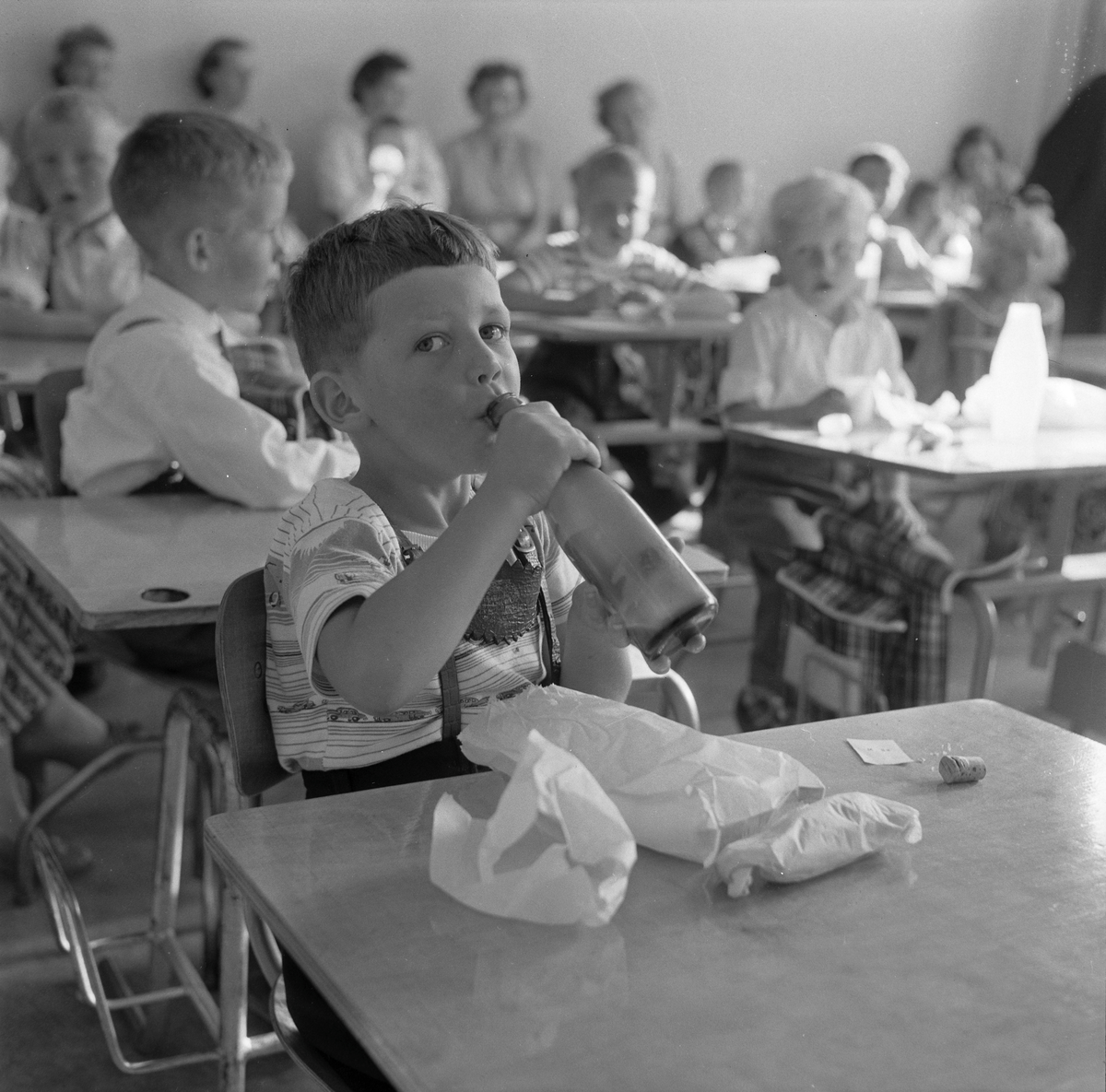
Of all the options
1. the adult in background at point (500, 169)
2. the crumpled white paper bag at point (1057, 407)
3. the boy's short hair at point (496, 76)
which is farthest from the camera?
the adult in background at point (500, 169)

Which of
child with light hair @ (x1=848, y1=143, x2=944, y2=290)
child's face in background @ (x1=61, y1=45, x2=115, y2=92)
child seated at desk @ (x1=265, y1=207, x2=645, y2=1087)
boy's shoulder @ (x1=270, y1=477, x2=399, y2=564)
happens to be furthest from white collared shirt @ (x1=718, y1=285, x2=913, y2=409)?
child's face in background @ (x1=61, y1=45, x2=115, y2=92)

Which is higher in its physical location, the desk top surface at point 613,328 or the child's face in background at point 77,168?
the child's face in background at point 77,168

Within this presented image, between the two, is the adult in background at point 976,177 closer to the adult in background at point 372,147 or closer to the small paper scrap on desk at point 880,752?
the adult in background at point 372,147

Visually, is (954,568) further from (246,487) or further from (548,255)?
(548,255)

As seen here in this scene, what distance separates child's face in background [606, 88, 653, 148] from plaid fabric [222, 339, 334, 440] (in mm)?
4364

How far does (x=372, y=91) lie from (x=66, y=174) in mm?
2712

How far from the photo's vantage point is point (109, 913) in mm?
2047

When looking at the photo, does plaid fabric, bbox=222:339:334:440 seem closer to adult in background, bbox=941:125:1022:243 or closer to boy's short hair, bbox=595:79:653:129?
boy's short hair, bbox=595:79:653:129

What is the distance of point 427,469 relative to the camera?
3.82ft

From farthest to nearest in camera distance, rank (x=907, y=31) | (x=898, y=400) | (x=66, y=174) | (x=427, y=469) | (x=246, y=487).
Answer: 1. (x=66, y=174)
2. (x=907, y=31)
3. (x=898, y=400)
4. (x=246, y=487)
5. (x=427, y=469)

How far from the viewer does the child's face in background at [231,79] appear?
609 centimetres

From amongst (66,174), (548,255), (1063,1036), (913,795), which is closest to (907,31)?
(548,255)

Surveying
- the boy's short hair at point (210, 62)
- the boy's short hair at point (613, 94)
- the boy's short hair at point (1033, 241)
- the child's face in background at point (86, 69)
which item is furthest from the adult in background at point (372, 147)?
the boy's short hair at point (1033, 241)

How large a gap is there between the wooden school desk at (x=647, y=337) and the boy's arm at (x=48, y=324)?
1.01m
